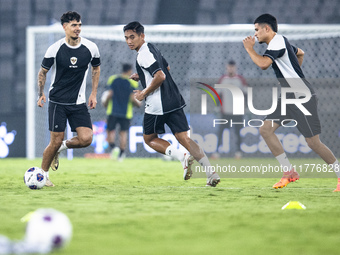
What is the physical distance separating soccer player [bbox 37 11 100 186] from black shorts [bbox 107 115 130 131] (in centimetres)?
522

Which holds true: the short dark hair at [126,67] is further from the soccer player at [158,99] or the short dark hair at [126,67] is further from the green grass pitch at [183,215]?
the soccer player at [158,99]

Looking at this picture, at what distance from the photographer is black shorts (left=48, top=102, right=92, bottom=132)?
239 inches

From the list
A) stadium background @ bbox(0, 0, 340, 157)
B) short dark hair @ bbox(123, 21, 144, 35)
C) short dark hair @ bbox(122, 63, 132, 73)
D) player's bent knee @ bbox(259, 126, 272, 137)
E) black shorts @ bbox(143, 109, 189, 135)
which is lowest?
player's bent knee @ bbox(259, 126, 272, 137)

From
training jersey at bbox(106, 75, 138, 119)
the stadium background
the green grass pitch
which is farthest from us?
the stadium background

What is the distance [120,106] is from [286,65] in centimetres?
614

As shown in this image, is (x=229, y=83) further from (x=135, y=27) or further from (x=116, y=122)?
(x=135, y=27)

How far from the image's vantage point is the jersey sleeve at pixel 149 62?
5703 millimetres

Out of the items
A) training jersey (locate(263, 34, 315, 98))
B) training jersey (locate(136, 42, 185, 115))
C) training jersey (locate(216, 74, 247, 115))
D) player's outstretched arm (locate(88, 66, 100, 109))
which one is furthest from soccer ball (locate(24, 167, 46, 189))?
training jersey (locate(216, 74, 247, 115))

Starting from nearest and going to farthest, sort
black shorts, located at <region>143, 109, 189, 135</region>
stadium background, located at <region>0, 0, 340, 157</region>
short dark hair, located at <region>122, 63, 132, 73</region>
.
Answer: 1. black shorts, located at <region>143, 109, 189, 135</region>
2. short dark hair, located at <region>122, 63, 132, 73</region>
3. stadium background, located at <region>0, 0, 340, 157</region>

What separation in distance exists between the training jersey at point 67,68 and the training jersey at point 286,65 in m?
1.90

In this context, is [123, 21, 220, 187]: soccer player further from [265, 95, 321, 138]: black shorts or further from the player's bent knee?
[265, 95, 321, 138]: black shorts

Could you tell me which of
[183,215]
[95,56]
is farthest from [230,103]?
[183,215]

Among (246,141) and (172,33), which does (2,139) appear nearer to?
(172,33)

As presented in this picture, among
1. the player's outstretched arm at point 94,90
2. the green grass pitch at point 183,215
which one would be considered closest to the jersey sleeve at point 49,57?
the player's outstretched arm at point 94,90
